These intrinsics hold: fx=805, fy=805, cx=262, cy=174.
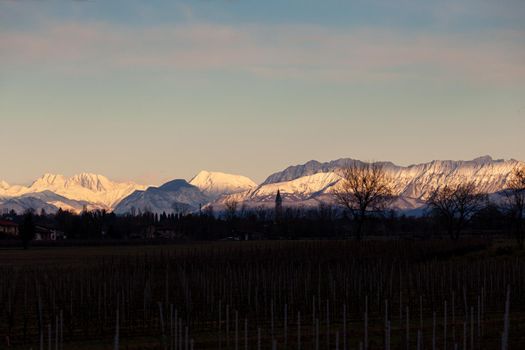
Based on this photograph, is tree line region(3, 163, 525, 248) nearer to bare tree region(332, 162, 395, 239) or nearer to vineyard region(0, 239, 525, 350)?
bare tree region(332, 162, 395, 239)

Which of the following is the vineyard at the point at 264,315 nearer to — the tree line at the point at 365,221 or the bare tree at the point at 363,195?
the tree line at the point at 365,221

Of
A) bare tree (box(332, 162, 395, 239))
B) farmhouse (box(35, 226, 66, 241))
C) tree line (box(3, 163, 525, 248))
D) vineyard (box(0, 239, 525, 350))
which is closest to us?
vineyard (box(0, 239, 525, 350))

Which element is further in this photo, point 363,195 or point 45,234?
point 45,234

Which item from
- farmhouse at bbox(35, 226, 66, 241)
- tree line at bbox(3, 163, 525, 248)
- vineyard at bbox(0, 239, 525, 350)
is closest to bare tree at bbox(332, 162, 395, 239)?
tree line at bbox(3, 163, 525, 248)

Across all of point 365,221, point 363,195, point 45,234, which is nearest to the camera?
point 363,195

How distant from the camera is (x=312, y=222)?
163 m

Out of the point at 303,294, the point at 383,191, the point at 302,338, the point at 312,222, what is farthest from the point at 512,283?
the point at 312,222

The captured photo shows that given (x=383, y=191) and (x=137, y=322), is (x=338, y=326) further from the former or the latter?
(x=383, y=191)

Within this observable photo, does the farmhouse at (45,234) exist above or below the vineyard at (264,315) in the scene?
below

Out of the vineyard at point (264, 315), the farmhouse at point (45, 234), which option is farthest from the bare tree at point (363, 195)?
the farmhouse at point (45, 234)

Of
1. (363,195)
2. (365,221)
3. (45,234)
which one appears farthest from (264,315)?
(45,234)

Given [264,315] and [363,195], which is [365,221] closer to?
[363,195]

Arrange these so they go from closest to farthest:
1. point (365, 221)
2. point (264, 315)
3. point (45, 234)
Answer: point (264, 315) → point (365, 221) → point (45, 234)

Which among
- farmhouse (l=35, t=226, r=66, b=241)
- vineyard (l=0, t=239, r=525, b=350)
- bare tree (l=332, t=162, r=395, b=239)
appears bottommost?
farmhouse (l=35, t=226, r=66, b=241)
